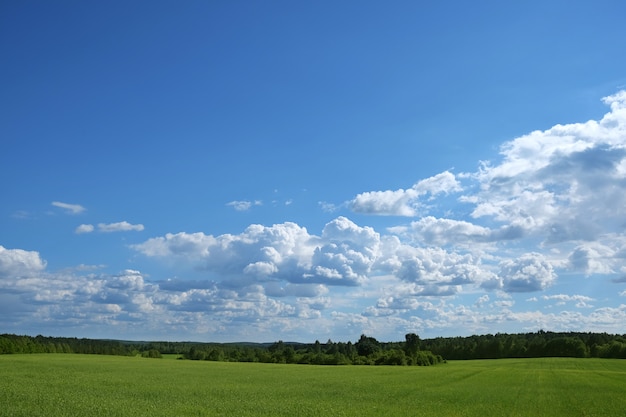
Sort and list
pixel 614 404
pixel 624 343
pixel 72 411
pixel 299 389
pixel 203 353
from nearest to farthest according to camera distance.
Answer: pixel 72 411 → pixel 614 404 → pixel 299 389 → pixel 624 343 → pixel 203 353

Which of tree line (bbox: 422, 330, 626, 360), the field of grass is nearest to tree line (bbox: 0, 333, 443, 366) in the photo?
tree line (bbox: 422, 330, 626, 360)

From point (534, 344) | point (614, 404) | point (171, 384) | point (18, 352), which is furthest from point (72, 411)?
point (534, 344)

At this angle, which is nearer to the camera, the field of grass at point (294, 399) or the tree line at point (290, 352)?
the field of grass at point (294, 399)

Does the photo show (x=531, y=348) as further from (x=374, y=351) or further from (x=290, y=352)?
(x=290, y=352)

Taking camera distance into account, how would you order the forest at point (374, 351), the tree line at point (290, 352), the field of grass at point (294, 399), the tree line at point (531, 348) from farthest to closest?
the tree line at point (531, 348)
the forest at point (374, 351)
the tree line at point (290, 352)
the field of grass at point (294, 399)

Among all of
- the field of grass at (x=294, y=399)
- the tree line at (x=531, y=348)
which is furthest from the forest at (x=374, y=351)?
the field of grass at (x=294, y=399)

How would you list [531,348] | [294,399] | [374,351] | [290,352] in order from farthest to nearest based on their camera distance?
1. [531,348]
2. [374,351]
3. [290,352]
4. [294,399]

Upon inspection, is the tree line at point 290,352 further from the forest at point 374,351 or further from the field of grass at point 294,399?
the field of grass at point 294,399

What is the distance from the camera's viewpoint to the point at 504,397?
50.5m

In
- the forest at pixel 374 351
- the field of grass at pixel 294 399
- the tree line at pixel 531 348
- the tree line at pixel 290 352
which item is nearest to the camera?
the field of grass at pixel 294 399

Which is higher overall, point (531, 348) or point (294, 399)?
point (531, 348)

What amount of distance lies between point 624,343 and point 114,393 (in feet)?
544

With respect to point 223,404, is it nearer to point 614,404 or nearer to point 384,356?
point 614,404

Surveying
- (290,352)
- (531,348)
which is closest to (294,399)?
(290,352)
